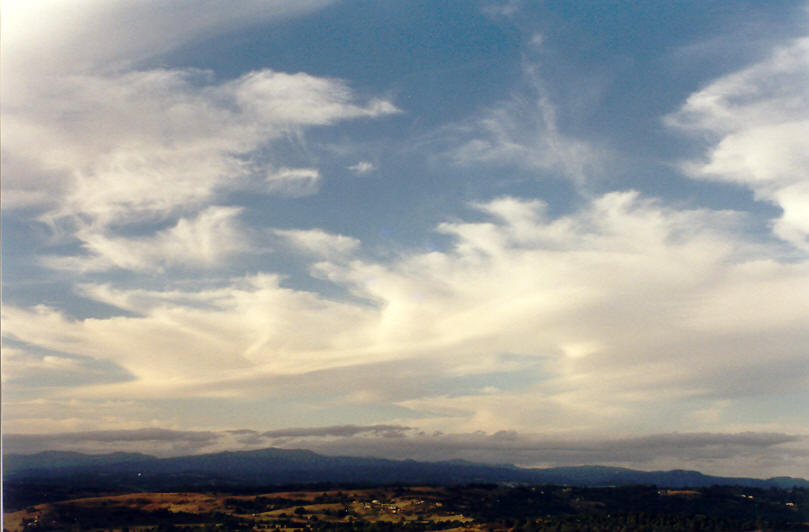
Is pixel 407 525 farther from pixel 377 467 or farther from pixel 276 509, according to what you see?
pixel 276 509

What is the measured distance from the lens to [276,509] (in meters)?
8.56

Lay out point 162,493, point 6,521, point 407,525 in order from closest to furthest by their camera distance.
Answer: point 6,521
point 407,525
point 162,493

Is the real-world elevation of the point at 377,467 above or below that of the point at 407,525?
above

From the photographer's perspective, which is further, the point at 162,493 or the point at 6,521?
the point at 162,493

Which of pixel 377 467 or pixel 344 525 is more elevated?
pixel 377 467

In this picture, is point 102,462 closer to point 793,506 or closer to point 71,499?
point 71,499

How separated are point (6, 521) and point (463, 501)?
526cm

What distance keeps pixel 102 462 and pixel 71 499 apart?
55 cm

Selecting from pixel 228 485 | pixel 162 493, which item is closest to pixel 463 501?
pixel 228 485

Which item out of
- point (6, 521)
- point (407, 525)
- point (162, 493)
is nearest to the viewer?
point (6, 521)

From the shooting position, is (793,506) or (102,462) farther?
(102,462)

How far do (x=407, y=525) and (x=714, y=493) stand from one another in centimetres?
378

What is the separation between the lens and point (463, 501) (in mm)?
8625

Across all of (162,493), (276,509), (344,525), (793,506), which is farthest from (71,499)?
(793,506)
